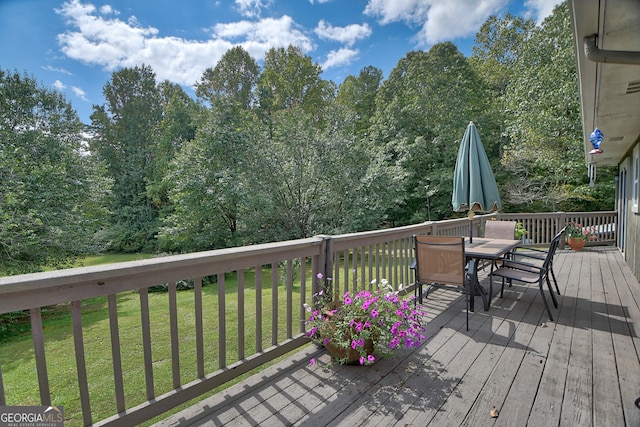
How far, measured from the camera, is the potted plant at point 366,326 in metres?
2.26

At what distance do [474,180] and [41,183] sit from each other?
9.64 metres

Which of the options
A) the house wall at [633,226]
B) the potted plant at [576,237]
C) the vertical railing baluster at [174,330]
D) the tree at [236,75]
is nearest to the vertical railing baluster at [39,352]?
the vertical railing baluster at [174,330]

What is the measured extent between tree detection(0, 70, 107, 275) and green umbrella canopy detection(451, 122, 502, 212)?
824 centimetres

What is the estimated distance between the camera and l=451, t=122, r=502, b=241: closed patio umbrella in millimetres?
3938

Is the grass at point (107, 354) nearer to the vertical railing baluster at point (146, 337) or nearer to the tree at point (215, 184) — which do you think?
the vertical railing baluster at point (146, 337)

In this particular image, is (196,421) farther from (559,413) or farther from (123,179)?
(123,179)

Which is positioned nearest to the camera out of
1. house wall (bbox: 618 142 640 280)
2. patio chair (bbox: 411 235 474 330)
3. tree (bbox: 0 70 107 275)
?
patio chair (bbox: 411 235 474 330)

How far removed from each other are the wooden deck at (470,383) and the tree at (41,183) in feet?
23.9

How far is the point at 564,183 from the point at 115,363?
572 inches

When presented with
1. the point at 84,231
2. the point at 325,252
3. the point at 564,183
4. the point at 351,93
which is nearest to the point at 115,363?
the point at 325,252

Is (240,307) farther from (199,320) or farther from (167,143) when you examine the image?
(167,143)

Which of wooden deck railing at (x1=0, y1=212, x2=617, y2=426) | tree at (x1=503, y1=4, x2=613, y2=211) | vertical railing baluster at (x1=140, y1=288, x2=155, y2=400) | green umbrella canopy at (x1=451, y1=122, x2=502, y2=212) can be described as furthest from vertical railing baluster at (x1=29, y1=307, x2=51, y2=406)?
tree at (x1=503, y1=4, x2=613, y2=211)

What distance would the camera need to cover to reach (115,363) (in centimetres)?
156

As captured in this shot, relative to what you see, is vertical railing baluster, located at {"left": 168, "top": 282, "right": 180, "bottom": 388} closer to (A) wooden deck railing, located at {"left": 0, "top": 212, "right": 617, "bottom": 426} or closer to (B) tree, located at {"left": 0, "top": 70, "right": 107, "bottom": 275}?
(A) wooden deck railing, located at {"left": 0, "top": 212, "right": 617, "bottom": 426}
